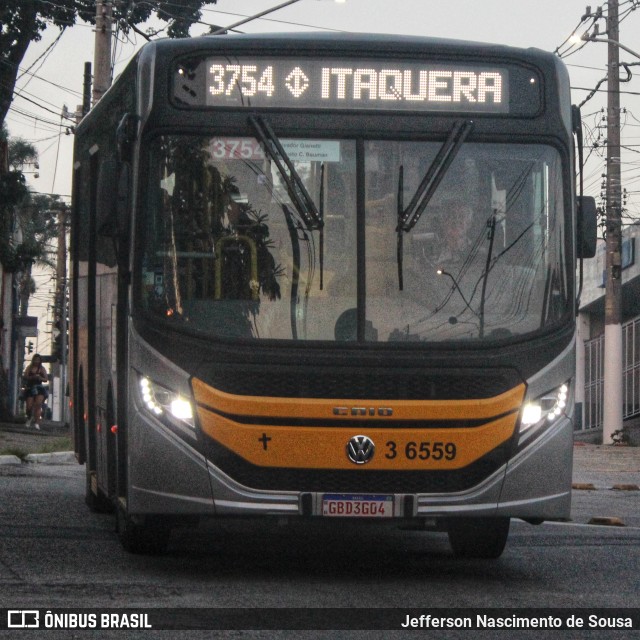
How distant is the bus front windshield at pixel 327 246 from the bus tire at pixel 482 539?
162 centimetres

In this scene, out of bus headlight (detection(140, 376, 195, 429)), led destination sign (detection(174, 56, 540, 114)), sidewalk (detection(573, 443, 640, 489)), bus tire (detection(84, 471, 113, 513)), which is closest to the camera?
bus headlight (detection(140, 376, 195, 429))

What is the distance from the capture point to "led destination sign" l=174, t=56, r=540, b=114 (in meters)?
9.21

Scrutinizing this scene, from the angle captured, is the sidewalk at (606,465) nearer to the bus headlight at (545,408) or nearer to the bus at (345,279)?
the bus headlight at (545,408)

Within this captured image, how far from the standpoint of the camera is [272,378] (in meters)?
8.90

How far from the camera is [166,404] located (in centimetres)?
898

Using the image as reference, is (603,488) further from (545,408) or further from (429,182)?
(429,182)

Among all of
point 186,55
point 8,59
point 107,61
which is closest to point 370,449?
point 186,55

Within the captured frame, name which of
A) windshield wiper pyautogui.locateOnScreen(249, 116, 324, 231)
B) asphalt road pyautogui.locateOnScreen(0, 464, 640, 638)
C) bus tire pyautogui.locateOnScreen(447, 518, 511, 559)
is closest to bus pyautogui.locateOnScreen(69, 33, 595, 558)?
windshield wiper pyautogui.locateOnScreen(249, 116, 324, 231)

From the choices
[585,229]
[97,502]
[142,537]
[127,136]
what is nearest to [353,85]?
[127,136]

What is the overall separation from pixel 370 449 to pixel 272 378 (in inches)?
27.3

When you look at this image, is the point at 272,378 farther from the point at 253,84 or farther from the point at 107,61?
the point at 107,61

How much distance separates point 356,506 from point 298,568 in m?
1.19

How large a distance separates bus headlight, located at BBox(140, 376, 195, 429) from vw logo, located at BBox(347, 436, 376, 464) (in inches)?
36.0

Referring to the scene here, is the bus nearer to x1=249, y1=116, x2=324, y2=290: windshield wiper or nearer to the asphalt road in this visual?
x1=249, y1=116, x2=324, y2=290: windshield wiper
